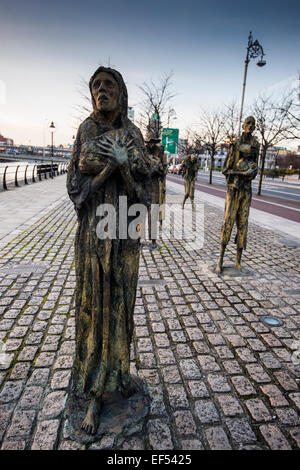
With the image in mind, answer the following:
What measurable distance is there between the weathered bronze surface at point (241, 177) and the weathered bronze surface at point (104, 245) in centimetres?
387

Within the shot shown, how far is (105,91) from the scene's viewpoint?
1.95 metres

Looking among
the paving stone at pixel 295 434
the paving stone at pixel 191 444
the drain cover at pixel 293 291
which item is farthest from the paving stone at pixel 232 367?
the drain cover at pixel 293 291

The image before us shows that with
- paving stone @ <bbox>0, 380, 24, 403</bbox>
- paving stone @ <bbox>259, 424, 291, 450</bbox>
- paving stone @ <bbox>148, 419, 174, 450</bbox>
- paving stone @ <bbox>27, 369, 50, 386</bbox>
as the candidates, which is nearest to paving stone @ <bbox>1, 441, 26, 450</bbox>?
paving stone @ <bbox>0, 380, 24, 403</bbox>

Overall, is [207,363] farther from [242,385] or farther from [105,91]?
[105,91]

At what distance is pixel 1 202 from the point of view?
13.0 m

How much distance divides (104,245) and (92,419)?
1434 millimetres

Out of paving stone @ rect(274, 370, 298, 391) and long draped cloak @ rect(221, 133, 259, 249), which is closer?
paving stone @ rect(274, 370, 298, 391)

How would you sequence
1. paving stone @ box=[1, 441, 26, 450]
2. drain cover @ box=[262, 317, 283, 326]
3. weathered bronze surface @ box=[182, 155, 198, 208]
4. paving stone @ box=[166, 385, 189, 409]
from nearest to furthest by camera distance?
paving stone @ box=[1, 441, 26, 450]
paving stone @ box=[166, 385, 189, 409]
drain cover @ box=[262, 317, 283, 326]
weathered bronze surface @ box=[182, 155, 198, 208]

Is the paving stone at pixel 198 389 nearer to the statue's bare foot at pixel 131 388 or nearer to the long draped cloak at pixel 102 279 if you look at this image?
the statue's bare foot at pixel 131 388

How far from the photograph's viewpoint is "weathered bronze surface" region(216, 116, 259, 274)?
17.9 ft

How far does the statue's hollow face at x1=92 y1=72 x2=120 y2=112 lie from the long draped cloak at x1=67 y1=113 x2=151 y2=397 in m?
0.15

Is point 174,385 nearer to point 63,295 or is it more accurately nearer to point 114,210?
point 114,210

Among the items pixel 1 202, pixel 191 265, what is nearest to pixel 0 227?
pixel 1 202

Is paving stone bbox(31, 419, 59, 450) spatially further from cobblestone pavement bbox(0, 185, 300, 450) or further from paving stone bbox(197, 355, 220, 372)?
paving stone bbox(197, 355, 220, 372)
